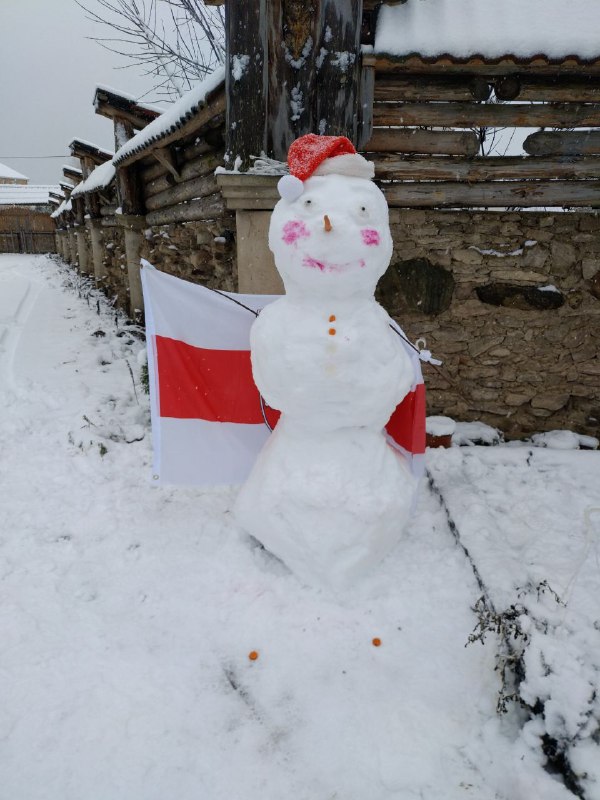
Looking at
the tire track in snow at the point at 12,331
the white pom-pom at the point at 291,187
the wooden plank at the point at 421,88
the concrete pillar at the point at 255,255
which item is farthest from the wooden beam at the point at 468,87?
the tire track in snow at the point at 12,331

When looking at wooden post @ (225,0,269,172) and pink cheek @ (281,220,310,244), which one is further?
wooden post @ (225,0,269,172)

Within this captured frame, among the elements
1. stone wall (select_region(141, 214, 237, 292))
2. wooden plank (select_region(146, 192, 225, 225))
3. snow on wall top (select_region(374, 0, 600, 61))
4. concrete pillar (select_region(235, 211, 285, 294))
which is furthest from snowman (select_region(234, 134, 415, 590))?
wooden plank (select_region(146, 192, 225, 225))

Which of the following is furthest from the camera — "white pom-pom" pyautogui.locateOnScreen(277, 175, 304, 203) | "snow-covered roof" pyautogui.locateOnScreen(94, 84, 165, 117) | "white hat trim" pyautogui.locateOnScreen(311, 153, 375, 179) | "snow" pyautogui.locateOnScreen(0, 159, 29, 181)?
"snow" pyautogui.locateOnScreen(0, 159, 29, 181)

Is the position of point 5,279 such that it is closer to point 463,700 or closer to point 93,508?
point 93,508

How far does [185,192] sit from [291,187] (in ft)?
11.9

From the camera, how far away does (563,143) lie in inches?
151

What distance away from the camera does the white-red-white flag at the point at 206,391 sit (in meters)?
2.82

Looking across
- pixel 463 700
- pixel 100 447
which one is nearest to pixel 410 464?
pixel 463 700

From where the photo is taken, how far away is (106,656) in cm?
227

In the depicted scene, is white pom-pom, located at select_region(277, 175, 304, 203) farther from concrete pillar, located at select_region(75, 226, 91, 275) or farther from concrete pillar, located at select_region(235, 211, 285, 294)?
concrete pillar, located at select_region(75, 226, 91, 275)

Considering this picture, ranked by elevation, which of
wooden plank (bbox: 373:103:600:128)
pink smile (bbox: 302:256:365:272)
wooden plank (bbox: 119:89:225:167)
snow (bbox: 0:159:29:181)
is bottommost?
pink smile (bbox: 302:256:365:272)

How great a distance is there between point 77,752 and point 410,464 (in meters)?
2.16

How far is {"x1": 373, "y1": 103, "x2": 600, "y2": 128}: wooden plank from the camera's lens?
12.2 ft

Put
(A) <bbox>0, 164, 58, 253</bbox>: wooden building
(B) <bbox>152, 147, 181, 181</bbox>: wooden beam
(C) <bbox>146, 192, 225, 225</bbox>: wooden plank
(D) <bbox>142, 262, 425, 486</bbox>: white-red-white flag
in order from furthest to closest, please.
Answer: (A) <bbox>0, 164, 58, 253</bbox>: wooden building
(B) <bbox>152, 147, 181, 181</bbox>: wooden beam
(C) <bbox>146, 192, 225, 225</bbox>: wooden plank
(D) <bbox>142, 262, 425, 486</bbox>: white-red-white flag
